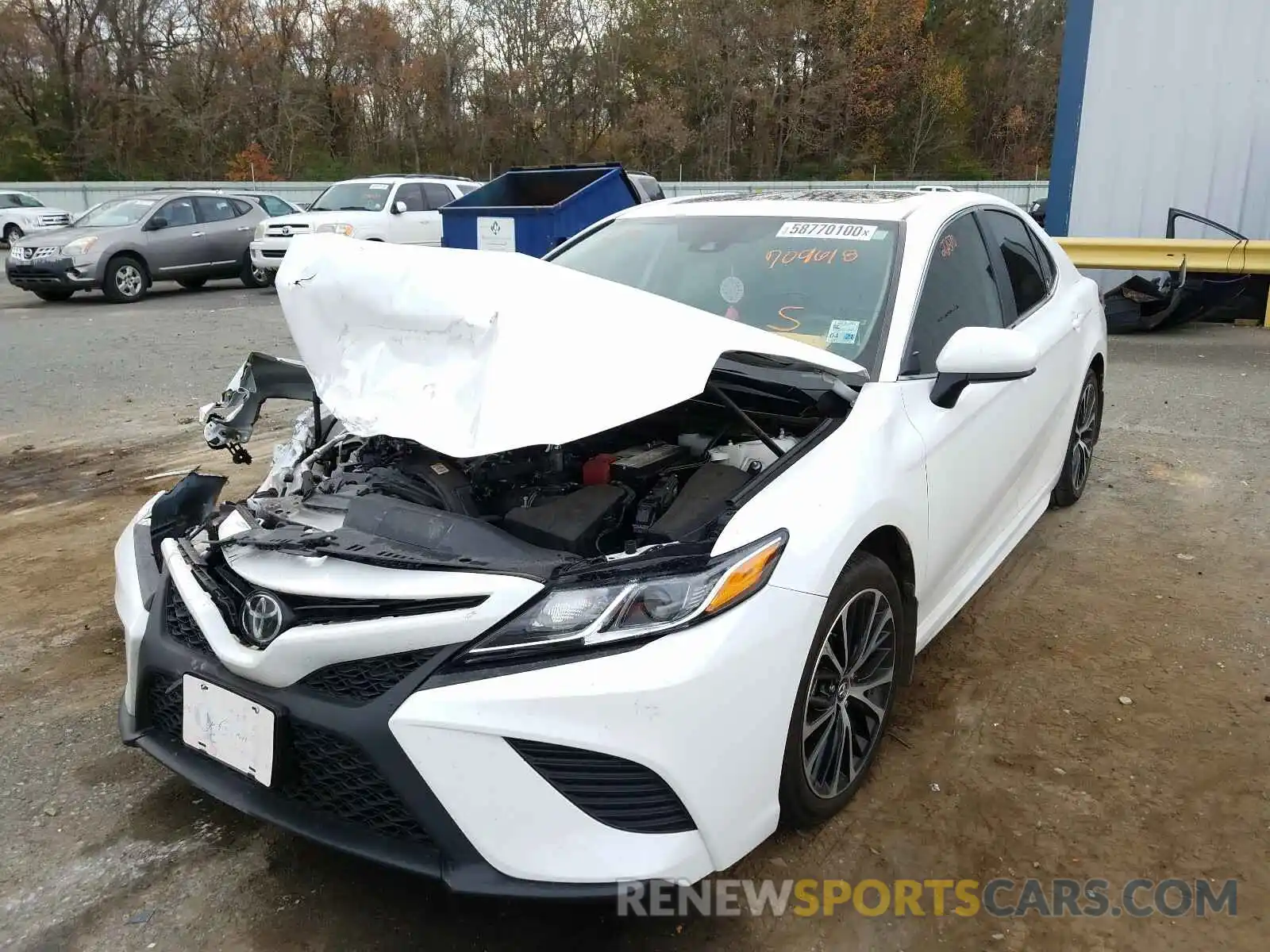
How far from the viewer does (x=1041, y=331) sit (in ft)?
12.5

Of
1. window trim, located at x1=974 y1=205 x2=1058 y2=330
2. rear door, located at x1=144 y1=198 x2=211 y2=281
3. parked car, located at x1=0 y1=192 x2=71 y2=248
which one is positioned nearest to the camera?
window trim, located at x1=974 y1=205 x2=1058 y2=330

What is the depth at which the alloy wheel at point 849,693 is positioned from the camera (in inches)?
91.6

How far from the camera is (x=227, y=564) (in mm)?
2324

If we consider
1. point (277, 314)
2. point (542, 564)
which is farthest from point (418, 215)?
point (542, 564)

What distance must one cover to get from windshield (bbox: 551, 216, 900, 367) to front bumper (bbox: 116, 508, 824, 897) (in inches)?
48.9

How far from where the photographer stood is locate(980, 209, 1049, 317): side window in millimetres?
3812

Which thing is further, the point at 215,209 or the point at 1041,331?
the point at 215,209

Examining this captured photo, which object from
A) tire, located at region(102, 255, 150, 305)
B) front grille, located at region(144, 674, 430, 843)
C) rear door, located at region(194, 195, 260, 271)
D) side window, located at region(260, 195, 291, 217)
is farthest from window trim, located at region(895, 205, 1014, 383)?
side window, located at region(260, 195, 291, 217)

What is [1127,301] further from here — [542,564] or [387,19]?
[387,19]

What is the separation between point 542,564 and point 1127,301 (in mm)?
10183

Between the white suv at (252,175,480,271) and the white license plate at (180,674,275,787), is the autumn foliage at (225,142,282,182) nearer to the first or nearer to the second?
the white suv at (252,175,480,271)

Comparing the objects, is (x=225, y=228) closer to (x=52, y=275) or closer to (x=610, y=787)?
(x=52, y=275)

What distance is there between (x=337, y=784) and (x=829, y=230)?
2.37 meters

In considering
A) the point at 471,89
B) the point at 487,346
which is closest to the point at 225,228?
the point at 487,346
